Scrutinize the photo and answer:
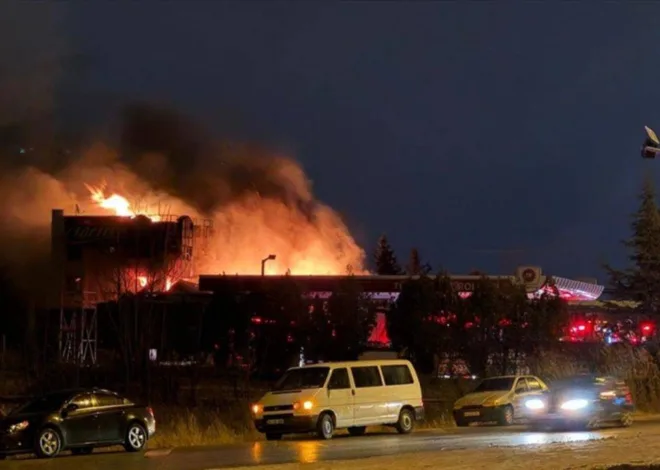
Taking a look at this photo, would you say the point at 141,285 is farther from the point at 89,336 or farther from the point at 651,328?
the point at 651,328

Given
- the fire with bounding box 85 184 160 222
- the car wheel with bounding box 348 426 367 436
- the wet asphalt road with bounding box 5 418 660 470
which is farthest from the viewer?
the fire with bounding box 85 184 160 222

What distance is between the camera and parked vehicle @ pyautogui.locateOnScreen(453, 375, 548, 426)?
2811cm

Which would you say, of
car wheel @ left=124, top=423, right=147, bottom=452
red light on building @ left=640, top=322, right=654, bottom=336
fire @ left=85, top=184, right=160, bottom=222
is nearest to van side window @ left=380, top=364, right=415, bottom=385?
car wheel @ left=124, top=423, right=147, bottom=452

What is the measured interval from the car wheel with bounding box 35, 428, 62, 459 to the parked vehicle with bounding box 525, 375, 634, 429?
12638mm

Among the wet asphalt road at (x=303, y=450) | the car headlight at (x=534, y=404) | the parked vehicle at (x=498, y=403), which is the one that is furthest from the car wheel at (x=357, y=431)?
the car headlight at (x=534, y=404)

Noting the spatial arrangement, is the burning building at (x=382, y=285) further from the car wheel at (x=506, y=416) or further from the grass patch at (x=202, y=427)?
the grass patch at (x=202, y=427)

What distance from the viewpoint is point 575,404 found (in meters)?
24.8

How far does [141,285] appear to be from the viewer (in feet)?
146

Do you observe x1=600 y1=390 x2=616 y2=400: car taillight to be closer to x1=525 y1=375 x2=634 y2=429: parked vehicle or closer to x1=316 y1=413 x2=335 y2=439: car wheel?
x1=525 y1=375 x2=634 y2=429: parked vehicle

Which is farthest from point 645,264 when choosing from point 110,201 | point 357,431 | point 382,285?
point 110,201

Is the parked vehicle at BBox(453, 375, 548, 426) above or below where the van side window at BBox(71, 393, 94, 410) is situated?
below

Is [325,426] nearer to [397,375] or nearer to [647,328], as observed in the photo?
[397,375]

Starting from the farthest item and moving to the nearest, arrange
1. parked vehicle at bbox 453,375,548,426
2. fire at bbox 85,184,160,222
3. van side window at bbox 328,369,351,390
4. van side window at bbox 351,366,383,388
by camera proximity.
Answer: fire at bbox 85,184,160,222 → parked vehicle at bbox 453,375,548,426 → van side window at bbox 351,366,383,388 → van side window at bbox 328,369,351,390

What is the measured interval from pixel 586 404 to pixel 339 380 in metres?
6.56
